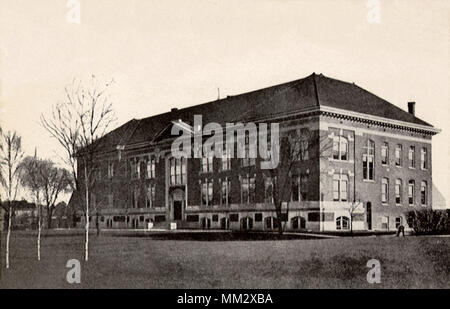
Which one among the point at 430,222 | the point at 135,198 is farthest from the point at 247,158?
the point at 135,198

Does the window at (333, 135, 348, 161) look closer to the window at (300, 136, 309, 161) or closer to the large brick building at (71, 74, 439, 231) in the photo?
the large brick building at (71, 74, 439, 231)

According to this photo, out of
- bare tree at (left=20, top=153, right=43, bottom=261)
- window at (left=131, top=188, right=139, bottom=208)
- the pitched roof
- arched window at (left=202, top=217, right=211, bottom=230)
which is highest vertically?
the pitched roof

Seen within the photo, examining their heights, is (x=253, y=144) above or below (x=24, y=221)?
above

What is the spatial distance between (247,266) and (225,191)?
23.8 meters

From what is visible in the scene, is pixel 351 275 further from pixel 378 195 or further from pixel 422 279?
pixel 378 195

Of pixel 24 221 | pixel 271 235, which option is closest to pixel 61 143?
pixel 271 235

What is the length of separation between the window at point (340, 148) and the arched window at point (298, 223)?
3822 mm

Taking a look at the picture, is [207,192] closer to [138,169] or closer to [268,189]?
[138,169]

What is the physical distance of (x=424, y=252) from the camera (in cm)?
2116

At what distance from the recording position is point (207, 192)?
145 ft

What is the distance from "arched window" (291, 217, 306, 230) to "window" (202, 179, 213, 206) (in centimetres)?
1247

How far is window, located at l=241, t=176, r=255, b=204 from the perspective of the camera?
3719 centimetres

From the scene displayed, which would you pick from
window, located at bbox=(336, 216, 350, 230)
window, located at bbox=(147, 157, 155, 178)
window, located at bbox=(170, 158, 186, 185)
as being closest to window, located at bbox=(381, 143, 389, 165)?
window, located at bbox=(336, 216, 350, 230)
